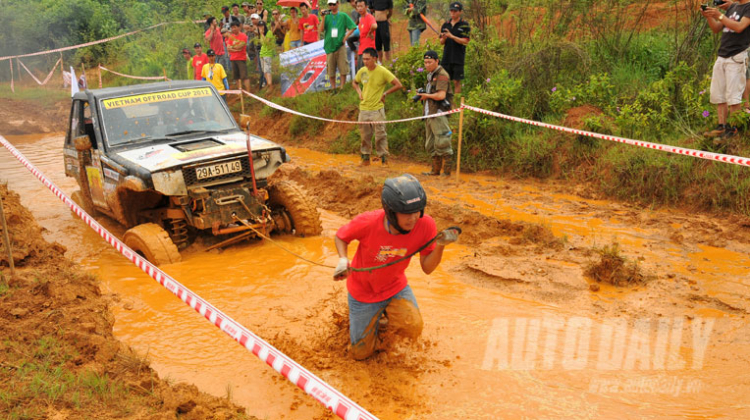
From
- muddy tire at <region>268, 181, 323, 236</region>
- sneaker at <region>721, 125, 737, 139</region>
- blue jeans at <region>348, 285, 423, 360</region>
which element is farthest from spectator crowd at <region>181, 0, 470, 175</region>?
blue jeans at <region>348, 285, 423, 360</region>

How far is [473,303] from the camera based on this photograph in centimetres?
538

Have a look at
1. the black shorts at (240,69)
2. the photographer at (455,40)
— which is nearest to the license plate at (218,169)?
the photographer at (455,40)

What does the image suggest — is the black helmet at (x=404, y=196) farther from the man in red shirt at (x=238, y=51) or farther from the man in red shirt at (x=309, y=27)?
the man in red shirt at (x=238, y=51)

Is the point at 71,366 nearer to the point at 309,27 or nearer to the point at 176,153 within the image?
the point at 176,153

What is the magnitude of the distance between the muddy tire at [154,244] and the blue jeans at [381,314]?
2.80 meters

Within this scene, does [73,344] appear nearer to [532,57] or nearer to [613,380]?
[613,380]

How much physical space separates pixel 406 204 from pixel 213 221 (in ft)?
11.1

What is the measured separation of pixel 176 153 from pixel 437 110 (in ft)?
15.5

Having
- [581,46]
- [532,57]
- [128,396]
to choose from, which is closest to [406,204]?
[128,396]

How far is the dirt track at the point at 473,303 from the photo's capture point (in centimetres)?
394

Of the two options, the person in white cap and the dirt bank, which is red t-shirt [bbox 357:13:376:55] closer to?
the person in white cap

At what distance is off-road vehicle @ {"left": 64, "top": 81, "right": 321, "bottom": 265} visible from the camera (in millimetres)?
6148

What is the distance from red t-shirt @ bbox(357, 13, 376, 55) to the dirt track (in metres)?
4.82

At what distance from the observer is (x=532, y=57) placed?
34.4 ft
